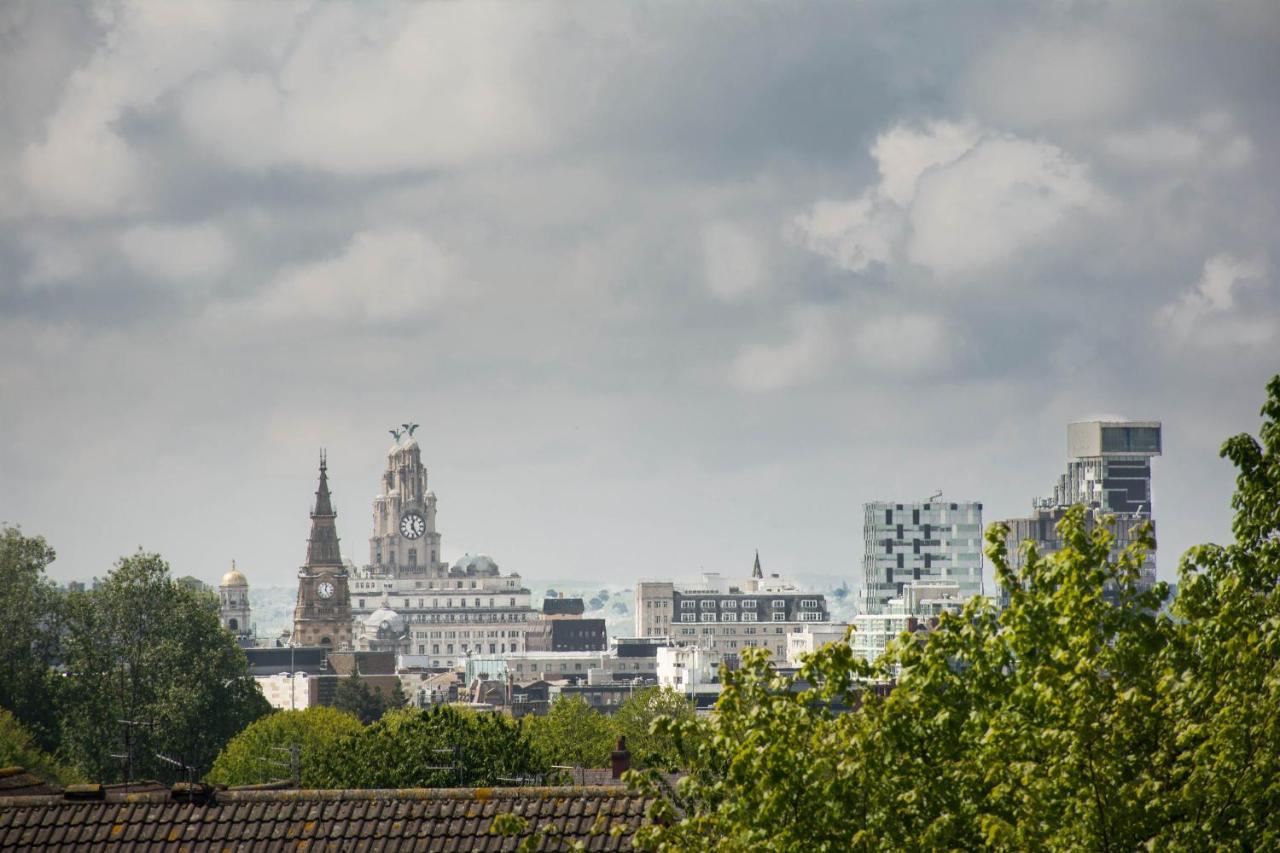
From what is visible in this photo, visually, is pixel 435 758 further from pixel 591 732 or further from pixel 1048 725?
pixel 591 732

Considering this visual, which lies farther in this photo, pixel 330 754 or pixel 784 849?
pixel 330 754

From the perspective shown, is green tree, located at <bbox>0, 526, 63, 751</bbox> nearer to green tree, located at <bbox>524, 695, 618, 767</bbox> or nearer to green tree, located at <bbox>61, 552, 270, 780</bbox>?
green tree, located at <bbox>61, 552, 270, 780</bbox>

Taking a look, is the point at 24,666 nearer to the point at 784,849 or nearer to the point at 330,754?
the point at 330,754

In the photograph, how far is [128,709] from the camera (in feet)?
423

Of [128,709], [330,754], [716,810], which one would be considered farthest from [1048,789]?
[128,709]

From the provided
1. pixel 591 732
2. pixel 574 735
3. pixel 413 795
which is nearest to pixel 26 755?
pixel 574 735

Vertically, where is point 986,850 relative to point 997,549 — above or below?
below

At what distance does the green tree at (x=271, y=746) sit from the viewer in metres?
112

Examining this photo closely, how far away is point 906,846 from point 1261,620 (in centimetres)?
480

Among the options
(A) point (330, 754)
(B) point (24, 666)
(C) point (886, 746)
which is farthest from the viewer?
(B) point (24, 666)

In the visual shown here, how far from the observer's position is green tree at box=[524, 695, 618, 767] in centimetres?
11825

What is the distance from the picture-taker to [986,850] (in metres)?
21.6

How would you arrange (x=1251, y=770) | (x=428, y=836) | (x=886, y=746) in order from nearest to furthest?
1. (x=1251, y=770)
2. (x=886, y=746)
3. (x=428, y=836)

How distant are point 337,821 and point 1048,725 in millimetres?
10599
